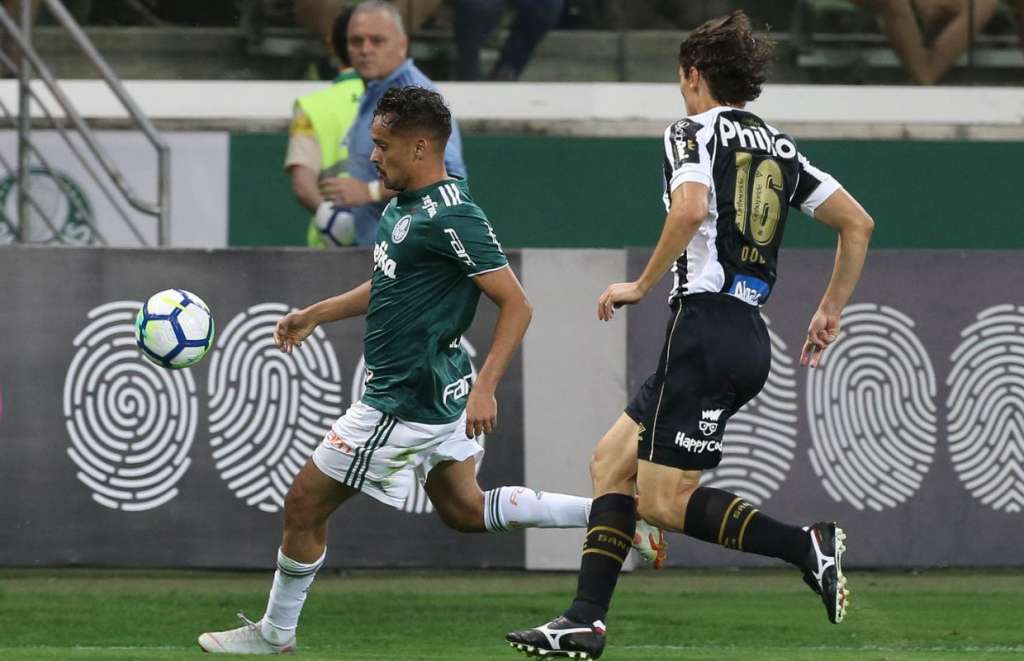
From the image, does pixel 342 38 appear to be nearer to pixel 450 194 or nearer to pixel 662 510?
pixel 450 194

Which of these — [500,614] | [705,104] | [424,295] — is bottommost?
[500,614]

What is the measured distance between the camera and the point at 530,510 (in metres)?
6.77

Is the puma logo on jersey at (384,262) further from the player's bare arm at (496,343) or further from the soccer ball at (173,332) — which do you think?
the soccer ball at (173,332)

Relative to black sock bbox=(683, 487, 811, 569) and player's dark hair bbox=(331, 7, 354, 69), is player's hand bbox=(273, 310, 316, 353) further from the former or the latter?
player's dark hair bbox=(331, 7, 354, 69)

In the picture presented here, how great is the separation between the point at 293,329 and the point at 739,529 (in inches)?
69.6

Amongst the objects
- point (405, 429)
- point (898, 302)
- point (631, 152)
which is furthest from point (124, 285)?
point (631, 152)

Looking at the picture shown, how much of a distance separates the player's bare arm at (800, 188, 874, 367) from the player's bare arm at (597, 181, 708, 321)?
24.1 inches

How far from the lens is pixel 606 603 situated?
598 cm

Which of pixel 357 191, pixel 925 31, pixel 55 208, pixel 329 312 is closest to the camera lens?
pixel 329 312

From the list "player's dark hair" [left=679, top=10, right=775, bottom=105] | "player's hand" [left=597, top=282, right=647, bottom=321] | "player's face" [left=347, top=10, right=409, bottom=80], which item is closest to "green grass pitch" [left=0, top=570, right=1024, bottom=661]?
"player's hand" [left=597, top=282, right=647, bottom=321]

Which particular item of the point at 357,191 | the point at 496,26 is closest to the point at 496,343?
the point at 357,191

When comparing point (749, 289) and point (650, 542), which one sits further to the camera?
point (650, 542)

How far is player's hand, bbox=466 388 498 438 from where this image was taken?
6059 millimetres

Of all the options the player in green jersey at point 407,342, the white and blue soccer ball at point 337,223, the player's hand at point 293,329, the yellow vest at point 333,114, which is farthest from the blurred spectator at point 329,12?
the player in green jersey at point 407,342
